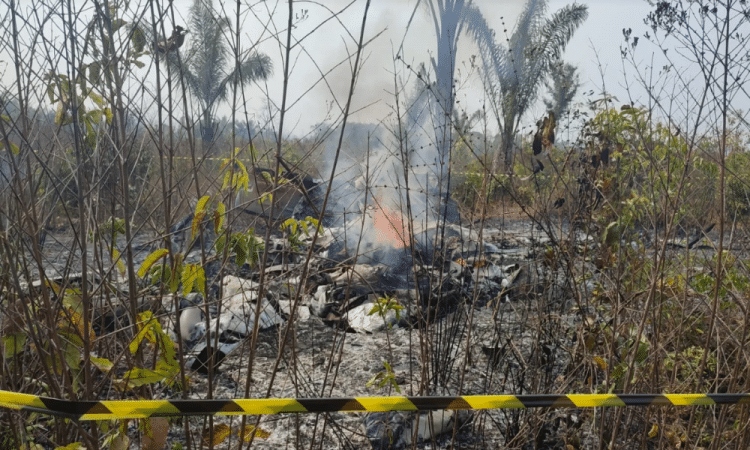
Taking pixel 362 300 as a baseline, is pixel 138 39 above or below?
above

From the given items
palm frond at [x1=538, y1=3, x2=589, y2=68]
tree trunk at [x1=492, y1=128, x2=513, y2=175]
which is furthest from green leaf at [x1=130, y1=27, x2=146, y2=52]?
palm frond at [x1=538, y1=3, x2=589, y2=68]

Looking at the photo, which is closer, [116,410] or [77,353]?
[116,410]

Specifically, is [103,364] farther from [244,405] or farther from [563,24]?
[563,24]

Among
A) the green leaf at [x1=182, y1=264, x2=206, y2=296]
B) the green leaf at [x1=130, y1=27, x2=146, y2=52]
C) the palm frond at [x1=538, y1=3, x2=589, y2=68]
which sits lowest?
the green leaf at [x1=182, y1=264, x2=206, y2=296]

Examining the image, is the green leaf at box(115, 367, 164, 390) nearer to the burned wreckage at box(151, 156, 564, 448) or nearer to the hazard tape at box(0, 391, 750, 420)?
the hazard tape at box(0, 391, 750, 420)

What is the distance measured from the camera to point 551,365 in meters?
3.37

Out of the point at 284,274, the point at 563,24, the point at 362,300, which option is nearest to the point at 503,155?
the point at 284,274

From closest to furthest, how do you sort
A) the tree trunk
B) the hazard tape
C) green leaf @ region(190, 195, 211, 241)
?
the hazard tape < green leaf @ region(190, 195, 211, 241) < the tree trunk

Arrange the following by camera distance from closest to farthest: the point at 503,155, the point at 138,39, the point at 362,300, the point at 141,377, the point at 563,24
A: the point at 141,377, the point at 138,39, the point at 503,155, the point at 362,300, the point at 563,24

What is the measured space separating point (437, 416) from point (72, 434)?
1.86 m

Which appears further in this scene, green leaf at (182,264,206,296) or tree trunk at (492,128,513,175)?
tree trunk at (492,128,513,175)

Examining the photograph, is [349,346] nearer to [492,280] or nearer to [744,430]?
[492,280]

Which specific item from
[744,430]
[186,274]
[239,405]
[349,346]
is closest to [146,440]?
[239,405]

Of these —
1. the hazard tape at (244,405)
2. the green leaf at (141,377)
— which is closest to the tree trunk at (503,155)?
the hazard tape at (244,405)
